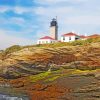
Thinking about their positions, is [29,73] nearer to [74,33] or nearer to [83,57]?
[83,57]

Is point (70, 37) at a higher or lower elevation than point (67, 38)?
higher

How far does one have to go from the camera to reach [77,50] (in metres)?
84.3

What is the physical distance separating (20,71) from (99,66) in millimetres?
19004

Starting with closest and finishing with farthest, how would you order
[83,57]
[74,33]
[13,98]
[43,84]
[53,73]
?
[13,98] < [43,84] < [53,73] < [83,57] < [74,33]

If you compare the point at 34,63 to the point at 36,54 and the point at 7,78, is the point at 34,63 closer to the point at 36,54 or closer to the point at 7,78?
the point at 36,54

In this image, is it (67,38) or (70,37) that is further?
(67,38)

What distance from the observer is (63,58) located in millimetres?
84125

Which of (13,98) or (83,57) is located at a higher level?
(83,57)

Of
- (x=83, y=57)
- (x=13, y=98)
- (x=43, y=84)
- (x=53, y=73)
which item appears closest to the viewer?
(x=13, y=98)

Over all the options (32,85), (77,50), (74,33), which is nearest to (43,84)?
(32,85)

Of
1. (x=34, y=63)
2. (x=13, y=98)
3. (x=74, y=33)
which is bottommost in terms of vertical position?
(x=13, y=98)

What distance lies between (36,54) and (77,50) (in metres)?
9.77

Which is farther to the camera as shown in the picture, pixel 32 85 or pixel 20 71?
pixel 20 71

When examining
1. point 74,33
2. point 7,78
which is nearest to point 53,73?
point 7,78
